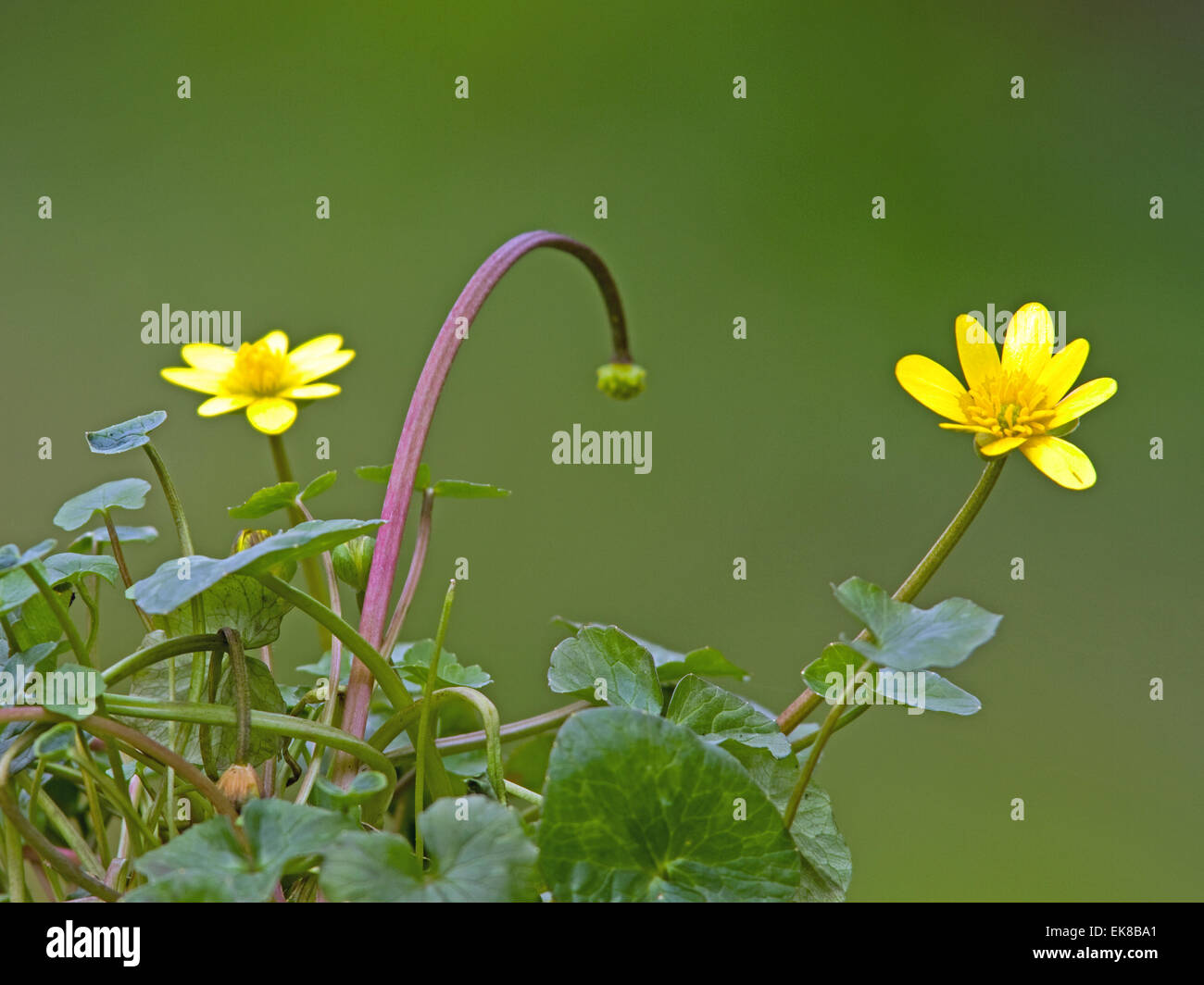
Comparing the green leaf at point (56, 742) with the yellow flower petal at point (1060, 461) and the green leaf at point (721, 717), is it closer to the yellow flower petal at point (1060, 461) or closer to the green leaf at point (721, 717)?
the green leaf at point (721, 717)

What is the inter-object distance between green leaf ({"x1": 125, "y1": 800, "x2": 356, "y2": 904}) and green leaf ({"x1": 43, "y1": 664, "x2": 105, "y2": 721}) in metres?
0.04

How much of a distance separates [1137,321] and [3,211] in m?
1.78

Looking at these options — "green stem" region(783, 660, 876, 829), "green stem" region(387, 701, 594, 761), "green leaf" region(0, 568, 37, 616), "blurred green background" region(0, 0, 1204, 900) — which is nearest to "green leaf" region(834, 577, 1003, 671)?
"green stem" region(783, 660, 876, 829)

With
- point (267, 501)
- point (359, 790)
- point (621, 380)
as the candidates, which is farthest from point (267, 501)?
point (621, 380)

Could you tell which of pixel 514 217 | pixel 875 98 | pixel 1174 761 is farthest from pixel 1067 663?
pixel 514 217

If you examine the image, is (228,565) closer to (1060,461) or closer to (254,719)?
(254,719)

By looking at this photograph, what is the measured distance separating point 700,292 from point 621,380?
125cm

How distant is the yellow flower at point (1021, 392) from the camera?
12.8 inches

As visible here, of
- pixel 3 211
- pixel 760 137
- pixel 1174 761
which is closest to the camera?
pixel 1174 761

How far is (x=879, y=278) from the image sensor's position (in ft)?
5.85

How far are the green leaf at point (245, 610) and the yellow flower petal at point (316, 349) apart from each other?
15cm


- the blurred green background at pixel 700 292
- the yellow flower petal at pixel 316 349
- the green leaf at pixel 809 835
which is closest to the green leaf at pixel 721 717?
the green leaf at pixel 809 835

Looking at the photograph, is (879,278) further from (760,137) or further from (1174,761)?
(1174,761)

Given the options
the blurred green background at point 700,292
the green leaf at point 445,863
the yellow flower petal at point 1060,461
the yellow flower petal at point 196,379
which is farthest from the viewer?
the blurred green background at point 700,292
